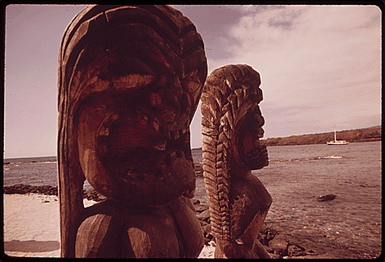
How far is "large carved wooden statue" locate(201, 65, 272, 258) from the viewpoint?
2734 millimetres

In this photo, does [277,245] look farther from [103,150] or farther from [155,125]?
[103,150]

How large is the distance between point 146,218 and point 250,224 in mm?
1724

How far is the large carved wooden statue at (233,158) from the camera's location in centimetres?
273

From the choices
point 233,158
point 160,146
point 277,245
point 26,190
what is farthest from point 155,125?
point 26,190

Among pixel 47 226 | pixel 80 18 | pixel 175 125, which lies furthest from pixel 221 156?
pixel 47 226

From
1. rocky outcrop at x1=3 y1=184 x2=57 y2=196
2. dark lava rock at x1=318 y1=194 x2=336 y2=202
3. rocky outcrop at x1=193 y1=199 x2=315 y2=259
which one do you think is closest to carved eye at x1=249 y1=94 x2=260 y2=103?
rocky outcrop at x1=193 y1=199 x2=315 y2=259

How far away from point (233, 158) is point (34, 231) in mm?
5938

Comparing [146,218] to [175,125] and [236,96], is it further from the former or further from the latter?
[236,96]

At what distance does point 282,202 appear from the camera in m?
8.11

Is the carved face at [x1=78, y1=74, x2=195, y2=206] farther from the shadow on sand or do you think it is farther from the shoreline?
the shadow on sand

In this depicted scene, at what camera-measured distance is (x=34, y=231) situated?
6.07 meters

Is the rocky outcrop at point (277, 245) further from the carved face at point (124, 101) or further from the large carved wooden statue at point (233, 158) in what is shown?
the carved face at point (124, 101)

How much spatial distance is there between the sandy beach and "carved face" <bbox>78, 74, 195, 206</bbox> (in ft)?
9.92

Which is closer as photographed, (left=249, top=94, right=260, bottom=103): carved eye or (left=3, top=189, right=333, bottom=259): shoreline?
(left=249, top=94, right=260, bottom=103): carved eye
